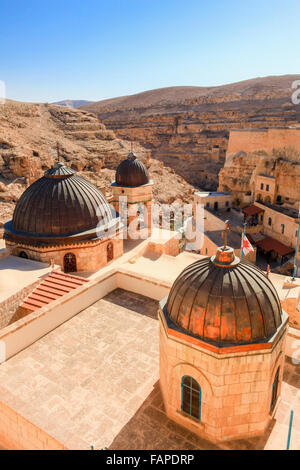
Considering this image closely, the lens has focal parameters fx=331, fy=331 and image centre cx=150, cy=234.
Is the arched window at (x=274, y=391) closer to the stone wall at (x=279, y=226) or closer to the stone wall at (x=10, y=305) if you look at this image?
the stone wall at (x=10, y=305)

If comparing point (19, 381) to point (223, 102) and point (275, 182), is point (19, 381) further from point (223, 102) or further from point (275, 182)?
point (223, 102)

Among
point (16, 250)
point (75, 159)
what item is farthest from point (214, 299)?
point (75, 159)

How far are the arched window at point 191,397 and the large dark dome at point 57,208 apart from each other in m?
9.70

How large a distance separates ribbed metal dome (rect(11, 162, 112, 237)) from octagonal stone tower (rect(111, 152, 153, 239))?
4740 mm

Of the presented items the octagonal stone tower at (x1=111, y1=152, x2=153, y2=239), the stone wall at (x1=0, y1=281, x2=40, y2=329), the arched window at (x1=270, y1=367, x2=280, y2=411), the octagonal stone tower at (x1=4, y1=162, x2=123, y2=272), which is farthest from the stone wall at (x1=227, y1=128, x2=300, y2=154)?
the arched window at (x1=270, y1=367, x2=280, y2=411)

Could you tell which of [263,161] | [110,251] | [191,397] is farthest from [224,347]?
[263,161]

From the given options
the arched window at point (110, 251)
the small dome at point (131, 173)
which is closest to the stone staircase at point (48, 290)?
→ the arched window at point (110, 251)

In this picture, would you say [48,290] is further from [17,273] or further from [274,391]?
[274,391]

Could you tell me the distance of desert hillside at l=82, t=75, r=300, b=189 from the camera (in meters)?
59.6

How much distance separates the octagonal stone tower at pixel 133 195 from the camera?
19.9 meters

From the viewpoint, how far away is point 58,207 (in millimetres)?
14422

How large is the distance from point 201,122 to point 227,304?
67351 millimetres

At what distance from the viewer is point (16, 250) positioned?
14742 mm

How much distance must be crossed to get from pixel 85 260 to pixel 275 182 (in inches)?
1027
